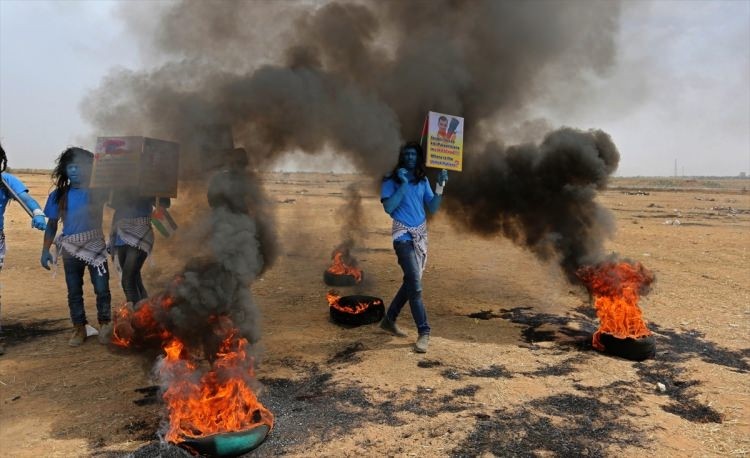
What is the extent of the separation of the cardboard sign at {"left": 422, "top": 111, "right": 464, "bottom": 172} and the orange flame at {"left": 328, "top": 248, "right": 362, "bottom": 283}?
12.6 feet

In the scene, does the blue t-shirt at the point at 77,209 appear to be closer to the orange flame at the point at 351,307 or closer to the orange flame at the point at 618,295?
the orange flame at the point at 351,307

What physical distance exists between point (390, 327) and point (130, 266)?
329 cm

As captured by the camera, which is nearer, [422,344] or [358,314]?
[422,344]

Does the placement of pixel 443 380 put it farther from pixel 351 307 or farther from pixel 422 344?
pixel 351 307

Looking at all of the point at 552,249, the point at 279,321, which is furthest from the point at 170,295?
the point at 552,249

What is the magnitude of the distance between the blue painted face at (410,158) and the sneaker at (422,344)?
6.45ft

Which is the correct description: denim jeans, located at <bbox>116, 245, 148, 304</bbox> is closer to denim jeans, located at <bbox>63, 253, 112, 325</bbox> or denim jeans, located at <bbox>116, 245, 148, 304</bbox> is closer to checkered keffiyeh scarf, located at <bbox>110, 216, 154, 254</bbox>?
checkered keffiyeh scarf, located at <bbox>110, 216, 154, 254</bbox>

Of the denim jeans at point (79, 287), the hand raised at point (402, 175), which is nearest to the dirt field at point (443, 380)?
the denim jeans at point (79, 287)

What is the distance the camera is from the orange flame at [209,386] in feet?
11.5

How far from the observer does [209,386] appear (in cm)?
362

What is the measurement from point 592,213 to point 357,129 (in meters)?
3.78

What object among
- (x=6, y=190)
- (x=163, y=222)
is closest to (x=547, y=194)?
(x=163, y=222)

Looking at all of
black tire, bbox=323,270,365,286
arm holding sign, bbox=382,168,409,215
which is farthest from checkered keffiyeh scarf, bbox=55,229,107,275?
black tire, bbox=323,270,365,286

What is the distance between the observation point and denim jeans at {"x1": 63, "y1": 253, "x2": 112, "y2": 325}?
228 inches
